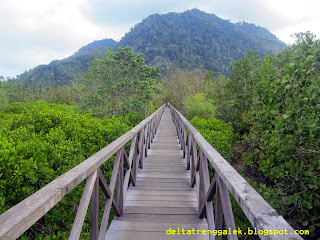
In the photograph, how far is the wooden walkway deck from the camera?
7.72ft

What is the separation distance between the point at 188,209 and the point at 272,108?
1944mm

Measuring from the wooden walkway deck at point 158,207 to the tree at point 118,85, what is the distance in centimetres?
1004

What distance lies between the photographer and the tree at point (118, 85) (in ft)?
46.6

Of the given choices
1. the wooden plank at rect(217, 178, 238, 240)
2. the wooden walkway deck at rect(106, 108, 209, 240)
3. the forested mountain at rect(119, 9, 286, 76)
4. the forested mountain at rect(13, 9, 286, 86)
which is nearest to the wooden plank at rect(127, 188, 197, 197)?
the wooden walkway deck at rect(106, 108, 209, 240)

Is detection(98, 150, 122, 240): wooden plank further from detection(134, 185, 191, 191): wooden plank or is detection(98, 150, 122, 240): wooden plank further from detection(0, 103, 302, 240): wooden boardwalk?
detection(134, 185, 191, 191): wooden plank

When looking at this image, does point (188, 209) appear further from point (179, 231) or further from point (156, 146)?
point (156, 146)

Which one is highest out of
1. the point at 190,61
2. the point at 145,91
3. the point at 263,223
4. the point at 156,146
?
the point at 190,61

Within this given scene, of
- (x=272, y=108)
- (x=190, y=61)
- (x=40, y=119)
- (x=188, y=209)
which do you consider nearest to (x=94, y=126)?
(x=40, y=119)

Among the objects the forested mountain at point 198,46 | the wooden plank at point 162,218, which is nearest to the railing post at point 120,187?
the wooden plank at point 162,218

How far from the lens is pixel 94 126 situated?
573 centimetres

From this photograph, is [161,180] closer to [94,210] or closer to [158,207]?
[158,207]

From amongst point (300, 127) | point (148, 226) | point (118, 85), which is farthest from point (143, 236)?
point (118, 85)

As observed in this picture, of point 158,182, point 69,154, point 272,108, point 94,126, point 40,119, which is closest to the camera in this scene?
point 272,108

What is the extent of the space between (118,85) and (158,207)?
12.0 meters
